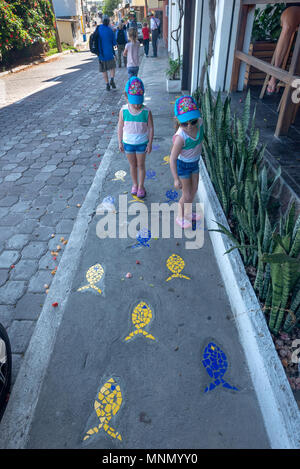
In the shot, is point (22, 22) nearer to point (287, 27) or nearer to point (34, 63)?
point (34, 63)

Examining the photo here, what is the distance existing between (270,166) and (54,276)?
2.40 m

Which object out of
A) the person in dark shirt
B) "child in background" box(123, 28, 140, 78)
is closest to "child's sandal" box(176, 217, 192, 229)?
the person in dark shirt

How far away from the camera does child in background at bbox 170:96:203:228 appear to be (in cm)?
252

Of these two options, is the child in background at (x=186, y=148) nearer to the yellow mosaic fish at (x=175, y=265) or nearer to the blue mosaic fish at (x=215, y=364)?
the yellow mosaic fish at (x=175, y=265)

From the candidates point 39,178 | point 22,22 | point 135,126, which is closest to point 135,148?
point 135,126

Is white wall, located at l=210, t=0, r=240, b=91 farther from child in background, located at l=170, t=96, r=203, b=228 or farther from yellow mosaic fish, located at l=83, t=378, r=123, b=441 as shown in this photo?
yellow mosaic fish, located at l=83, t=378, r=123, b=441

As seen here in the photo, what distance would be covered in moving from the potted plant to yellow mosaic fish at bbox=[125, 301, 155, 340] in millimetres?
Result: 7275

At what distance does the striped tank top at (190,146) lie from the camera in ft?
8.67

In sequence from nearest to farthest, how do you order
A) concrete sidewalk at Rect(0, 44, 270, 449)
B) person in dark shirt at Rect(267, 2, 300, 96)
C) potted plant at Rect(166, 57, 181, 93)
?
concrete sidewalk at Rect(0, 44, 270, 449), person in dark shirt at Rect(267, 2, 300, 96), potted plant at Rect(166, 57, 181, 93)

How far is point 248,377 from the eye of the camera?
1.91 meters

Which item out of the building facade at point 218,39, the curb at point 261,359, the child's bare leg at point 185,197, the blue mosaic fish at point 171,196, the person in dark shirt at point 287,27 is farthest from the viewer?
the building facade at point 218,39

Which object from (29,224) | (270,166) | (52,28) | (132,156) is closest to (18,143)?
(29,224)

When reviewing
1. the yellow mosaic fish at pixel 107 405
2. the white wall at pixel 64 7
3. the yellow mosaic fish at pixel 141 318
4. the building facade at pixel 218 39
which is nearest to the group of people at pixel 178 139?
the yellow mosaic fish at pixel 141 318

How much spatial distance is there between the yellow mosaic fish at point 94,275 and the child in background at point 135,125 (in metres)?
1.41
